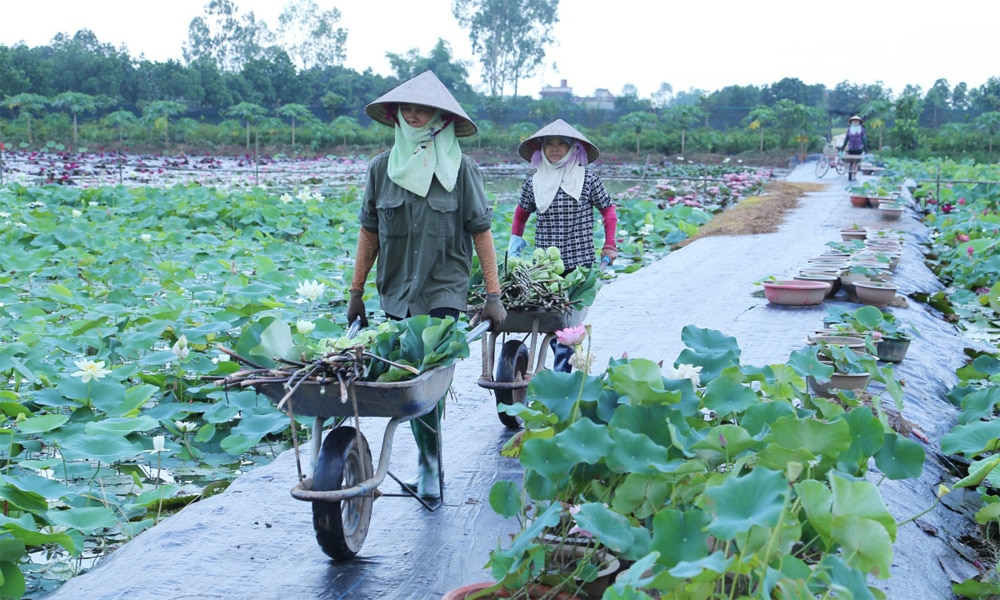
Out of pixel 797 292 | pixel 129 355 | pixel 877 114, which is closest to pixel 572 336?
pixel 129 355

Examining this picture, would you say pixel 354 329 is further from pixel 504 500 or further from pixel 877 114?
pixel 877 114

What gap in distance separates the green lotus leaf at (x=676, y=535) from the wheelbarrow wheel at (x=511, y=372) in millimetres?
2042

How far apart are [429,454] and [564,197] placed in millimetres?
1751

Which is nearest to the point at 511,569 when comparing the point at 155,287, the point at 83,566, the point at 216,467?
the point at 83,566

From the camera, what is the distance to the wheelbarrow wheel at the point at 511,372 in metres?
4.09

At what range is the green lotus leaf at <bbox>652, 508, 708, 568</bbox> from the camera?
2.00m

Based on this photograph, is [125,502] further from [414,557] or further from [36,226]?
[36,226]

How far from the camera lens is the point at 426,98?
10.3 feet

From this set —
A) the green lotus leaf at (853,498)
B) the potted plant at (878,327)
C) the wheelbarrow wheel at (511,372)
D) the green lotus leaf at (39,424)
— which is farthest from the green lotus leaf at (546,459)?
the potted plant at (878,327)

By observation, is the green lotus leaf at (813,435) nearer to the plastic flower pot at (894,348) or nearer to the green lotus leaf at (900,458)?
the green lotus leaf at (900,458)

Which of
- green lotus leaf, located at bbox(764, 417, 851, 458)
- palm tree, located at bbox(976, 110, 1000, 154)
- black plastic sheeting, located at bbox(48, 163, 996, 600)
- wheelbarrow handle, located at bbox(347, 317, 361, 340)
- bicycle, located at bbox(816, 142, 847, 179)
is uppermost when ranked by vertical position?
palm tree, located at bbox(976, 110, 1000, 154)

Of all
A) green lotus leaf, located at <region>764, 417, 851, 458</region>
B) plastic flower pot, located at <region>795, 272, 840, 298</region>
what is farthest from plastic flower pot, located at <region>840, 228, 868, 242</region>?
green lotus leaf, located at <region>764, 417, 851, 458</region>

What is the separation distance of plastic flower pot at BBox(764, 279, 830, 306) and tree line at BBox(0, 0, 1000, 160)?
21128 mm

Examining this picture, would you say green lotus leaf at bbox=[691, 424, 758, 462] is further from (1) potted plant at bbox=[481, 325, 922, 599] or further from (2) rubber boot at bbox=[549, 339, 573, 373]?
(2) rubber boot at bbox=[549, 339, 573, 373]
